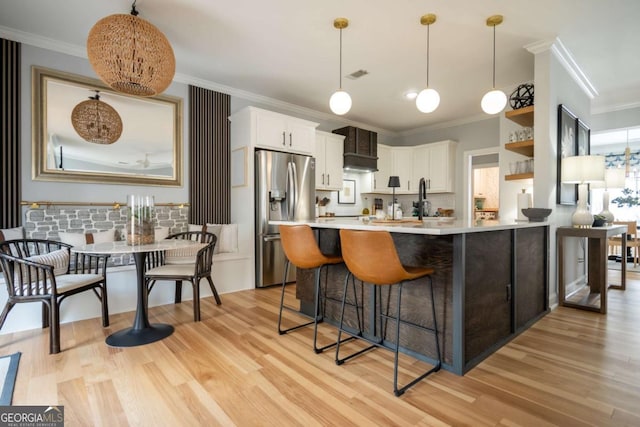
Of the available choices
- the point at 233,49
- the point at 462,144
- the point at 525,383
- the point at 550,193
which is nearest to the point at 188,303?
the point at 233,49

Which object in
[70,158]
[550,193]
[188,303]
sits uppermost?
[70,158]

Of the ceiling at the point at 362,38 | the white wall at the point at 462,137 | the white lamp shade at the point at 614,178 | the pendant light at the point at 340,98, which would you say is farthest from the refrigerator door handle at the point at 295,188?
the white lamp shade at the point at 614,178

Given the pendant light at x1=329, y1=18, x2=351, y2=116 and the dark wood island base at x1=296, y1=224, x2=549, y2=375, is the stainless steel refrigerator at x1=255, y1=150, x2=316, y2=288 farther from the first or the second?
the dark wood island base at x1=296, y1=224, x2=549, y2=375

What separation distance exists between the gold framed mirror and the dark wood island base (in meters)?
2.43

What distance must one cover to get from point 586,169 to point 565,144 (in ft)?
1.35

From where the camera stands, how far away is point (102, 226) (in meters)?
3.42

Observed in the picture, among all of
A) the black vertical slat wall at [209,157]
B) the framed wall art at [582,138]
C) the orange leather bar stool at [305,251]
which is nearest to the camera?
the orange leather bar stool at [305,251]

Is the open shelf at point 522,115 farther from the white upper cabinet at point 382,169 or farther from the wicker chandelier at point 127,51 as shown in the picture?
the wicker chandelier at point 127,51

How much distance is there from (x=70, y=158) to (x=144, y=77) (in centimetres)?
159

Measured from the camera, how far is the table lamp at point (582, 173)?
3211 millimetres

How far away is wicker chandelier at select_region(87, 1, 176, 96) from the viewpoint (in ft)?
7.32

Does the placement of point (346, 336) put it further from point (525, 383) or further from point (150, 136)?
point (150, 136)

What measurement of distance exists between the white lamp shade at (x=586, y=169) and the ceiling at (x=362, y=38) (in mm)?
1170

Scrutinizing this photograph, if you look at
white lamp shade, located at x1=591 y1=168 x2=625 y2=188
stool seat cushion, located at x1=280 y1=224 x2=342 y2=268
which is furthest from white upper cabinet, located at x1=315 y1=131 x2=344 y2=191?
white lamp shade, located at x1=591 y1=168 x2=625 y2=188
